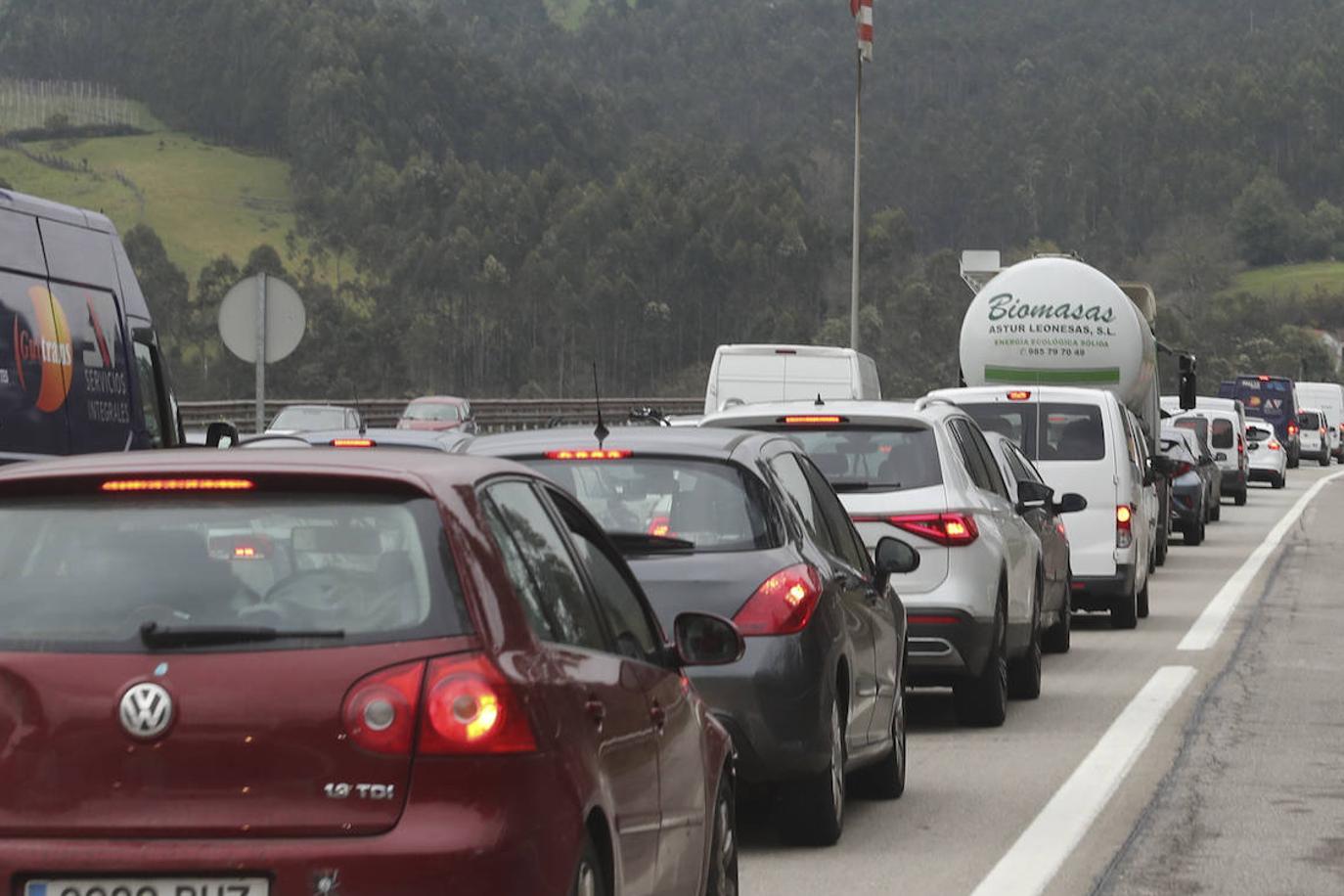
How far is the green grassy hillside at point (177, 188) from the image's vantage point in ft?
570

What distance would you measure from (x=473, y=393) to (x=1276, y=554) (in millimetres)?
112803

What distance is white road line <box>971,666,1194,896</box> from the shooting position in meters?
8.01

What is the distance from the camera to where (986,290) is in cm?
2814

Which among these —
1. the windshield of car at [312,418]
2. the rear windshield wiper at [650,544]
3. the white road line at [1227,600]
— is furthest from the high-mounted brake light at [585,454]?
the windshield of car at [312,418]

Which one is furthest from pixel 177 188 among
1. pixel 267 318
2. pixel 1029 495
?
pixel 1029 495

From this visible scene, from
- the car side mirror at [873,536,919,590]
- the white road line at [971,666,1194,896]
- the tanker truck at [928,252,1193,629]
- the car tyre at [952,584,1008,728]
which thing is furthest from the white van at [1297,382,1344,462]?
the car side mirror at [873,536,919,590]

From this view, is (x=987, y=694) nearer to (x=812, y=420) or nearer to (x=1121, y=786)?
(x=812, y=420)

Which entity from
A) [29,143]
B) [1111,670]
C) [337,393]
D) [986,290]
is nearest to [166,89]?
[29,143]

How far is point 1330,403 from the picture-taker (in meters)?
88.3

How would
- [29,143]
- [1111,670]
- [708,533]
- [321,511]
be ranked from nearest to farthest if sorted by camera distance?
[321,511], [708,533], [1111,670], [29,143]

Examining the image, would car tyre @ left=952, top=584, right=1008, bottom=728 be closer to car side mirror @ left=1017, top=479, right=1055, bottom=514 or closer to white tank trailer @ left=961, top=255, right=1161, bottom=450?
car side mirror @ left=1017, top=479, right=1055, bottom=514

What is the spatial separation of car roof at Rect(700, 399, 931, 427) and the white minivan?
6.25 m

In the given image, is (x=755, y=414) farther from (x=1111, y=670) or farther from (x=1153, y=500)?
(x=1153, y=500)

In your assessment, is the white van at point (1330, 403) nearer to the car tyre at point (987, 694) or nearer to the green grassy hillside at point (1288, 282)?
the car tyre at point (987, 694)
